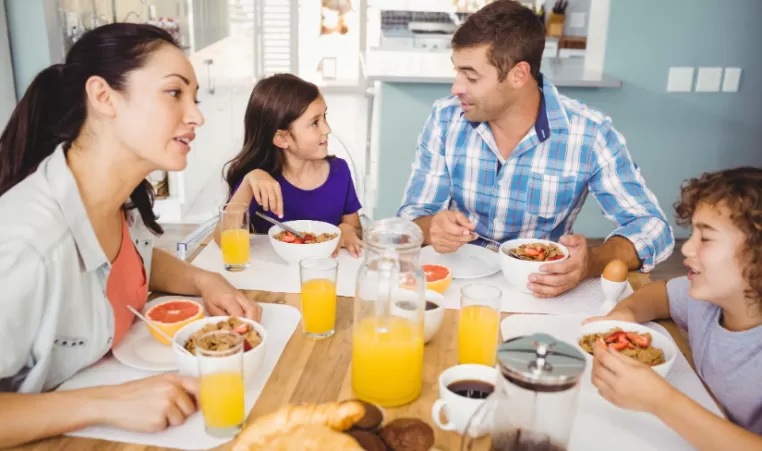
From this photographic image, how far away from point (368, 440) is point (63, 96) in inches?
32.9

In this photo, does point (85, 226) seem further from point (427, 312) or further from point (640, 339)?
point (640, 339)

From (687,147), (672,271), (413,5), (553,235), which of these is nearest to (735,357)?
(553,235)

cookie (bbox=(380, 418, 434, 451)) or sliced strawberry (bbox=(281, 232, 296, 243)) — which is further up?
sliced strawberry (bbox=(281, 232, 296, 243))

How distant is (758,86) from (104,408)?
12.6 feet

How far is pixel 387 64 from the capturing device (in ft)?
12.7

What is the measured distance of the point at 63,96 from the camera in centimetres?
124

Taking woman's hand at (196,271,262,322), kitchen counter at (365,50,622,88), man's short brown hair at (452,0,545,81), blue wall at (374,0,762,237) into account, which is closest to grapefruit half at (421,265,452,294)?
woman's hand at (196,271,262,322)

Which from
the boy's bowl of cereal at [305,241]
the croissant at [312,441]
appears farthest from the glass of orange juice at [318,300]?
the croissant at [312,441]

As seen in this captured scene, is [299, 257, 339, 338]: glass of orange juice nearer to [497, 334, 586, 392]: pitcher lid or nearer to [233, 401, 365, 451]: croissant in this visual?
[233, 401, 365, 451]: croissant

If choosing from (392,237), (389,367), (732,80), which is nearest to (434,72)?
(732,80)

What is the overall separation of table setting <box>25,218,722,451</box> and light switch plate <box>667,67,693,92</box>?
8.58 ft

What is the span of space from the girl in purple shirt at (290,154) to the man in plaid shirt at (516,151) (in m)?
0.27

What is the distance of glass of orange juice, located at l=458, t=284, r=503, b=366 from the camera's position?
1.17 meters

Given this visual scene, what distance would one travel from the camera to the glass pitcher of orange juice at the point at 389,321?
3.49 feet
